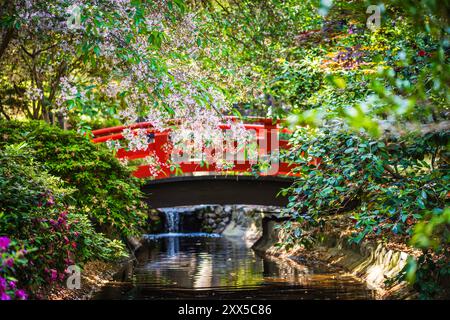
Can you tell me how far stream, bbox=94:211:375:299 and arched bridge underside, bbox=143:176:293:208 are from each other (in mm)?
1560

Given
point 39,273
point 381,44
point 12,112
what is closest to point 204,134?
point 381,44

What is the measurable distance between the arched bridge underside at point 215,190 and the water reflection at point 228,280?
1.56 m

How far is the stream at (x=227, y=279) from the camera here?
Result: 401 inches

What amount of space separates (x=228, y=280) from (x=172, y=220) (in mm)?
18031

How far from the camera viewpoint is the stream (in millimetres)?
10195

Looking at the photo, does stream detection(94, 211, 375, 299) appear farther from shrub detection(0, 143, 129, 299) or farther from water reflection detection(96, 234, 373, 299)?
shrub detection(0, 143, 129, 299)

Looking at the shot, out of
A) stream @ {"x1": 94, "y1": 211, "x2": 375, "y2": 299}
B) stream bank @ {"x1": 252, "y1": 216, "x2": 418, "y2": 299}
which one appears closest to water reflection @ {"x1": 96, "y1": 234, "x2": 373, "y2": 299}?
stream @ {"x1": 94, "y1": 211, "x2": 375, "y2": 299}

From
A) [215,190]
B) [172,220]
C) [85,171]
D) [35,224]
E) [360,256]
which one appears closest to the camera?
[35,224]

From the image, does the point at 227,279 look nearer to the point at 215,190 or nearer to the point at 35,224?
the point at 35,224

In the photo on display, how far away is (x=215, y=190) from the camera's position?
60.4ft

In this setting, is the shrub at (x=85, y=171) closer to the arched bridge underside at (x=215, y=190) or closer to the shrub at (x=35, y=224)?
the shrub at (x=35, y=224)

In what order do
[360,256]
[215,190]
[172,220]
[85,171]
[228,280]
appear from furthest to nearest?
1. [172,220]
2. [215,190]
3. [360,256]
4. [85,171]
5. [228,280]

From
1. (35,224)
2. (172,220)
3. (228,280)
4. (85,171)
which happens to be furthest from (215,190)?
A: (172,220)

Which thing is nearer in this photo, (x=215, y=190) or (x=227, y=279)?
(x=227, y=279)
